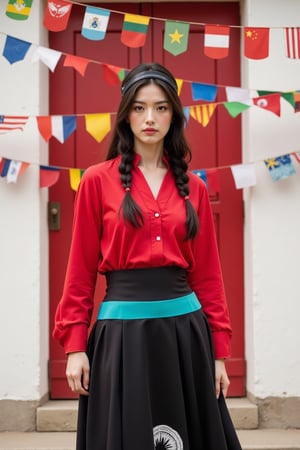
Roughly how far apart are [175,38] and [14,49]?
2.77ft

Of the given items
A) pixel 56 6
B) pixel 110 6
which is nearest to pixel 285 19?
pixel 110 6

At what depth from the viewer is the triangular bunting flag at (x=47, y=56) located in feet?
12.2

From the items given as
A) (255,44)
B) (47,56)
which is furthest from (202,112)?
(47,56)

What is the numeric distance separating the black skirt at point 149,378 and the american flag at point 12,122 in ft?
6.04

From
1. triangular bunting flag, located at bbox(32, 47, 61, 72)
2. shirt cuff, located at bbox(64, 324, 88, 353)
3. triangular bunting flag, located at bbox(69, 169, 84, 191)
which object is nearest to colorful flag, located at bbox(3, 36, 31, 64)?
triangular bunting flag, located at bbox(32, 47, 61, 72)

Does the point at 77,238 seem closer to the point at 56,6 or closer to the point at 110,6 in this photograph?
the point at 56,6

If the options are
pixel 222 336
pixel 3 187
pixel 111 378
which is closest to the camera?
pixel 111 378

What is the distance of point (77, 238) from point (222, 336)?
0.61 metres

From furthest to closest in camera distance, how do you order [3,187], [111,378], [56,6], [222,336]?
[3,187], [56,6], [222,336], [111,378]

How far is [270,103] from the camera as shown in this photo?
150 inches

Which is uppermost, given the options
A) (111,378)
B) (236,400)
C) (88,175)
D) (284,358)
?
(88,175)

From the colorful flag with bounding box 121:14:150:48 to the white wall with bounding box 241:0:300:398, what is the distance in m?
0.74

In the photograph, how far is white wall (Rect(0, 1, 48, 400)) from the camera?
3.99 meters

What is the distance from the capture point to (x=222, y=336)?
2428mm
